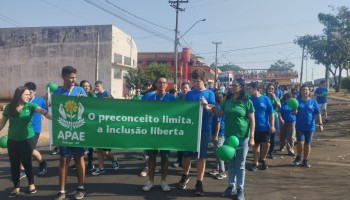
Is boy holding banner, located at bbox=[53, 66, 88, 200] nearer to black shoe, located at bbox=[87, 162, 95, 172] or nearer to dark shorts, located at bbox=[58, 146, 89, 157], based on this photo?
dark shorts, located at bbox=[58, 146, 89, 157]

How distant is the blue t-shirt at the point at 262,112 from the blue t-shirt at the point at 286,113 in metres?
→ 2.04

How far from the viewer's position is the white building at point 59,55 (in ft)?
102

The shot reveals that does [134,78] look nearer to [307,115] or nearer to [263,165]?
[263,165]

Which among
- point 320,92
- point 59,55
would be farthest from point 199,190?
point 59,55

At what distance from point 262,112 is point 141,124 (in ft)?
9.21

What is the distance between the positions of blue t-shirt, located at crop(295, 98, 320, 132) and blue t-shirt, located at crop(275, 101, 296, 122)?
1.44 meters

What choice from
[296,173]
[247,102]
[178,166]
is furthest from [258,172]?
[247,102]

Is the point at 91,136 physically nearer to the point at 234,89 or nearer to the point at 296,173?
the point at 234,89

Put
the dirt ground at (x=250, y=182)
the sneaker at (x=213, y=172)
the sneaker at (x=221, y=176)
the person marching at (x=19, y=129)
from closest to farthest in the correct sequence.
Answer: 1. the person marching at (x=19, y=129)
2. the dirt ground at (x=250, y=182)
3. the sneaker at (x=221, y=176)
4. the sneaker at (x=213, y=172)

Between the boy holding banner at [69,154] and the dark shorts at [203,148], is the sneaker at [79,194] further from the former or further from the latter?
the dark shorts at [203,148]

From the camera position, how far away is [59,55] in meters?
31.9

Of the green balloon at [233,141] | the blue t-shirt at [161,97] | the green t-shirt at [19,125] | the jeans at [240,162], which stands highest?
the blue t-shirt at [161,97]

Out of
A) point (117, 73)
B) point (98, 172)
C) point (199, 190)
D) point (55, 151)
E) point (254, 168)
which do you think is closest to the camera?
point (199, 190)

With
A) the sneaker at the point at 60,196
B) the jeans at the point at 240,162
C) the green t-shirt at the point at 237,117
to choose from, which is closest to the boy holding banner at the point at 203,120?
the green t-shirt at the point at 237,117
